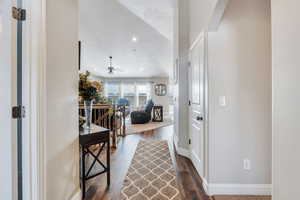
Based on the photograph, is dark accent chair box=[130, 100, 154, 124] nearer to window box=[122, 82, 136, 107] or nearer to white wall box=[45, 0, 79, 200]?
window box=[122, 82, 136, 107]

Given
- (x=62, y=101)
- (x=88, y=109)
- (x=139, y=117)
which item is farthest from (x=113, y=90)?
(x=62, y=101)

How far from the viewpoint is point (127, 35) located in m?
6.49

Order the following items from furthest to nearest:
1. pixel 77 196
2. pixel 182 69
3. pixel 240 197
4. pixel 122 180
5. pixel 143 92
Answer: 1. pixel 143 92
2. pixel 182 69
3. pixel 122 180
4. pixel 240 197
5. pixel 77 196

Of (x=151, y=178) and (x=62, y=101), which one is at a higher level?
(x=62, y=101)

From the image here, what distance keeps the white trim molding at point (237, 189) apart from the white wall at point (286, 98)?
126 cm

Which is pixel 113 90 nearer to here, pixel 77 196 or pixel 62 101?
pixel 77 196

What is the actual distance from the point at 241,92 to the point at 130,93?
30.8 feet

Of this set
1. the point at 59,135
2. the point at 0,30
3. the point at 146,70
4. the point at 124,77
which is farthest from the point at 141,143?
the point at 124,77

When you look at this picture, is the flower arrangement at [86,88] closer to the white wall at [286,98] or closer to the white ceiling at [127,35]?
the white wall at [286,98]

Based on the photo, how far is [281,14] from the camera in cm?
89

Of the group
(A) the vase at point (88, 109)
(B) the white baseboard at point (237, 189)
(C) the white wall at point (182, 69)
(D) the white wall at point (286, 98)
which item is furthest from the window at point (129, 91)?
(D) the white wall at point (286, 98)

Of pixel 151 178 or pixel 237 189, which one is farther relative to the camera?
pixel 151 178

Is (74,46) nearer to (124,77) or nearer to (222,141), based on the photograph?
(222,141)

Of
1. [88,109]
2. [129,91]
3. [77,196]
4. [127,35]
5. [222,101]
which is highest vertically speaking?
[127,35]
